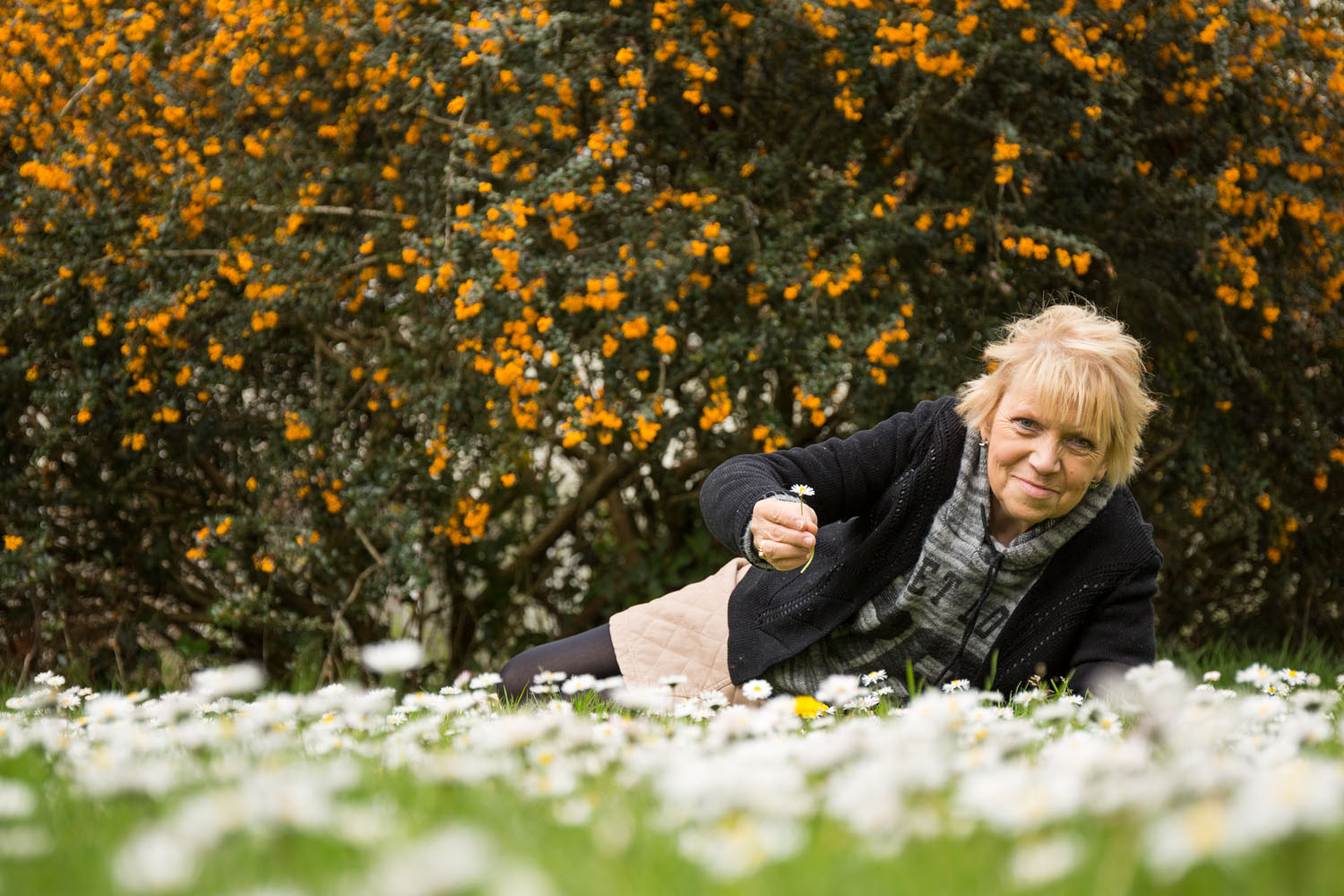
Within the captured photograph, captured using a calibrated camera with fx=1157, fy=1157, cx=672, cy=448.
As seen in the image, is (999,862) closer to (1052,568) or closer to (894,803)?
(894,803)

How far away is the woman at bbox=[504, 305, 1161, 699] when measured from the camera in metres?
2.43

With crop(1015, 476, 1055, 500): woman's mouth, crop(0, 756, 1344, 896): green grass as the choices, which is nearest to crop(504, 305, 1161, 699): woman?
crop(1015, 476, 1055, 500): woman's mouth

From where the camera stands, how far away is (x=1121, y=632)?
2518mm

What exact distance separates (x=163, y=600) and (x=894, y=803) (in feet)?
15.0

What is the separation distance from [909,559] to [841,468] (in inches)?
10.0

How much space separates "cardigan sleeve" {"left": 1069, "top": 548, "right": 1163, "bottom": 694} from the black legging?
3.65 ft

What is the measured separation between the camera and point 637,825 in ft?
3.66

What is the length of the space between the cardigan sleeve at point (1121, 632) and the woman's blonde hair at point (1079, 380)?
0.23 meters

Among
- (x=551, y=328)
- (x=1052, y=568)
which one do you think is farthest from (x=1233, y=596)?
(x=551, y=328)

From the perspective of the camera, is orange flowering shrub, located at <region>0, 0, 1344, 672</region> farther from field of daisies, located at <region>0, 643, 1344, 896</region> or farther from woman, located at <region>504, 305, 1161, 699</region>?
field of daisies, located at <region>0, 643, 1344, 896</region>

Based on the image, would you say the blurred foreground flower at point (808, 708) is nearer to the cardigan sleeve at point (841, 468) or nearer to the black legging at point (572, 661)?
the cardigan sleeve at point (841, 468)

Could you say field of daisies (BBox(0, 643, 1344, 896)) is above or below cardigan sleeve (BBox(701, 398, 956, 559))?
above

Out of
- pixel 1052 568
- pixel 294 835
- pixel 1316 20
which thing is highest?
pixel 1316 20

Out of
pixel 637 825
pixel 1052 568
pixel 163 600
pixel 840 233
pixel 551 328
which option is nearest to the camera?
pixel 637 825
